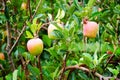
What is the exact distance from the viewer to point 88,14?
1.29 metres

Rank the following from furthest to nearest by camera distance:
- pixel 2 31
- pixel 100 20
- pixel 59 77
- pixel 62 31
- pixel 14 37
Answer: pixel 2 31 < pixel 14 37 < pixel 100 20 < pixel 59 77 < pixel 62 31

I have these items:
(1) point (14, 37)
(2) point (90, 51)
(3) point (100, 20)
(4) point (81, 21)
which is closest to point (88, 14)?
Answer: (4) point (81, 21)

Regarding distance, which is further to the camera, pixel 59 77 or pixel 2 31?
pixel 2 31

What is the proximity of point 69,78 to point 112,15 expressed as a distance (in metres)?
0.43

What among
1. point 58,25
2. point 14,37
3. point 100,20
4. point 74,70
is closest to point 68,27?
point 58,25

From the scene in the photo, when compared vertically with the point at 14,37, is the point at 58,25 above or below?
above

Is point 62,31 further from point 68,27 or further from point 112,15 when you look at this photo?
point 112,15

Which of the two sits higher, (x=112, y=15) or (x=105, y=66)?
(x=112, y=15)

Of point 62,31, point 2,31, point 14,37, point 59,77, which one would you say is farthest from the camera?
point 2,31

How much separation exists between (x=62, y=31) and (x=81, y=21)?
8 centimetres

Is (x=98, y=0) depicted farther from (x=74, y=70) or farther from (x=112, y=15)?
(x=74, y=70)

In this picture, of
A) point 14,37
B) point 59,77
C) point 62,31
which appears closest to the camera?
point 62,31

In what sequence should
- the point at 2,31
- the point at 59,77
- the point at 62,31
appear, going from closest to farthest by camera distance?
the point at 62,31 → the point at 59,77 → the point at 2,31

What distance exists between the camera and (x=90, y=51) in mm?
1421
